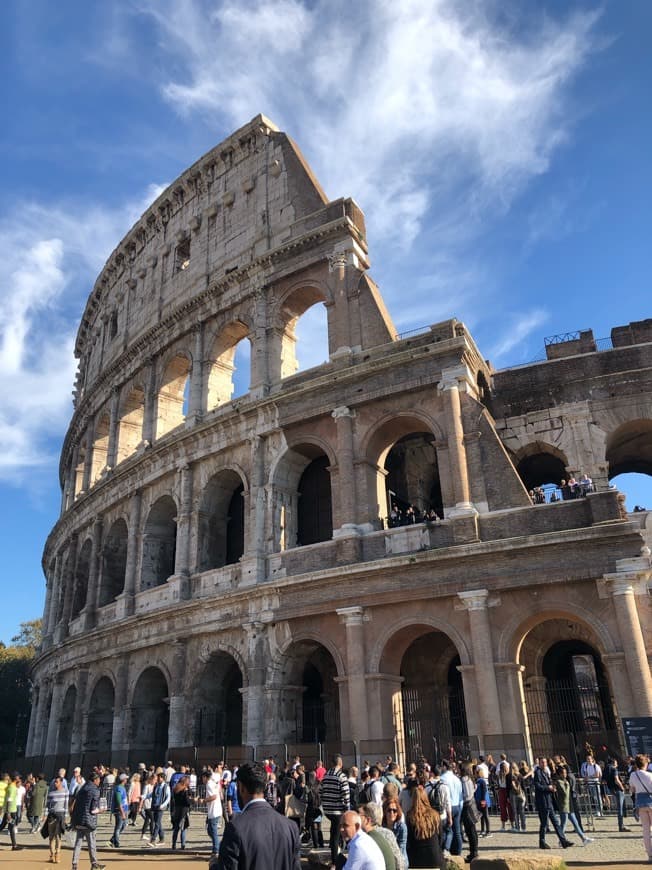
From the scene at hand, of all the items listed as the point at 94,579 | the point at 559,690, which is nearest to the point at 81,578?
the point at 94,579

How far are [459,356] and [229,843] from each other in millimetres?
13321

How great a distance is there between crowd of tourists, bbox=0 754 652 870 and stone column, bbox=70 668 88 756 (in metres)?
6.34

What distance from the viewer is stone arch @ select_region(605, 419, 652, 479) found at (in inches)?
674

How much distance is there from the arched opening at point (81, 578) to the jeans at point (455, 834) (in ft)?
64.0

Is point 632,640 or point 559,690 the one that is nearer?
point 632,640

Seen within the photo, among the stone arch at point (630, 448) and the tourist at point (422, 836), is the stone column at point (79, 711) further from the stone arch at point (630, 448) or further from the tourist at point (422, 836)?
the tourist at point (422, 836)

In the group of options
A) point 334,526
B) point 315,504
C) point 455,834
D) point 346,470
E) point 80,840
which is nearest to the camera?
point 455,834

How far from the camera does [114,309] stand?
2845 centimetres

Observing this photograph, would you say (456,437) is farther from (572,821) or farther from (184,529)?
(184,529)

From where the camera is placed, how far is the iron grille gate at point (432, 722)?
14711mm

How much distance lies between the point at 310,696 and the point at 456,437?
7.65 meters

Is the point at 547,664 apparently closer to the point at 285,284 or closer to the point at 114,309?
the point at 285,284

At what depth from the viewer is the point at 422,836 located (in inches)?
230

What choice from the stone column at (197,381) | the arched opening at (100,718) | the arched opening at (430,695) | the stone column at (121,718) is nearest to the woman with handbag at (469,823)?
the arched opening at (430,695)
